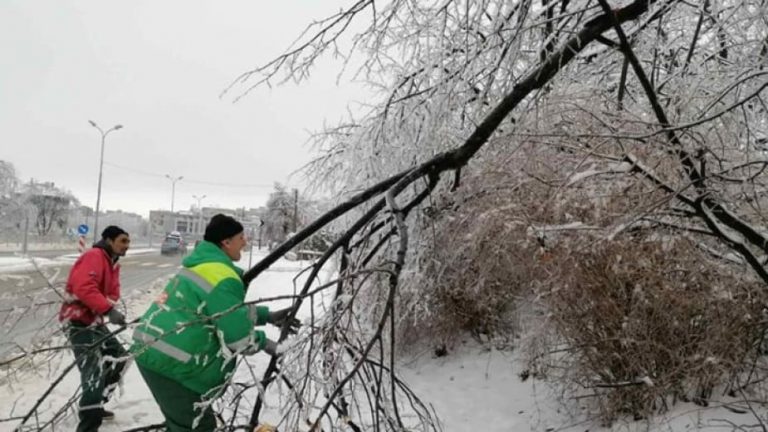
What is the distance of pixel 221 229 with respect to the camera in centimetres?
293

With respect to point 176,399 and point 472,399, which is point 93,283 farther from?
point 472,399

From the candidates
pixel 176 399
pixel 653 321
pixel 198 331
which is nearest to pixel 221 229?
pixel 198 331

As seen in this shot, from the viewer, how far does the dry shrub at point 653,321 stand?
376 cm

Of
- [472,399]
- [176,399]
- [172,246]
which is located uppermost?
[172,246]

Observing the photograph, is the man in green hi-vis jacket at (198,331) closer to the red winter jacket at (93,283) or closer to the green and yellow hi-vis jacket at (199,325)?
the green and yellow hi-vis jacket at (199,325)

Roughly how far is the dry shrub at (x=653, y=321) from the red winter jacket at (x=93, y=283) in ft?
10.9

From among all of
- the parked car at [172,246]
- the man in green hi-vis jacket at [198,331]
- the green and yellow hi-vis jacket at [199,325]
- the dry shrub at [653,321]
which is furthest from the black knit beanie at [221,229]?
the parked car at [172,246]

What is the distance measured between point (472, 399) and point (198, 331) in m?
3.77

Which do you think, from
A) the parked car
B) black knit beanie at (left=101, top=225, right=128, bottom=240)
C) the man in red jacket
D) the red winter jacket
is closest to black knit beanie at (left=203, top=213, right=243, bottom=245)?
the man in red jacket

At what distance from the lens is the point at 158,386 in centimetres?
274

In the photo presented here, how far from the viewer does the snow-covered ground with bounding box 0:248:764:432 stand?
13.0 ft

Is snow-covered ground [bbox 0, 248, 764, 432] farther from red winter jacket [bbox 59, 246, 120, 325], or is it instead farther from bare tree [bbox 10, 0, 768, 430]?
bare tree [bbox 10, 0, 768, 430]

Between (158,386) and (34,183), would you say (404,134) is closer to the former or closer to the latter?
(158,386)

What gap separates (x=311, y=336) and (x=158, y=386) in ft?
5.33
